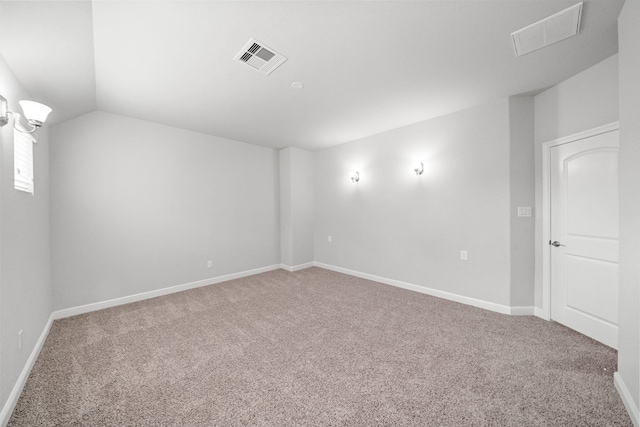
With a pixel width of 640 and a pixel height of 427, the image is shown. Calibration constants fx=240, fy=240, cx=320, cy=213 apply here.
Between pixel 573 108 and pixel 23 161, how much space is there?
5293 millimetres

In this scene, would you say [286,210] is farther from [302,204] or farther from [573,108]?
[573,108]

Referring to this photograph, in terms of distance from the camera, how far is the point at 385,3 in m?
1.58

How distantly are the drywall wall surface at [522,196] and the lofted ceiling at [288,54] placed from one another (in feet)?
0.98

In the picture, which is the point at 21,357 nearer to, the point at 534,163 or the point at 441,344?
the point at 441,344

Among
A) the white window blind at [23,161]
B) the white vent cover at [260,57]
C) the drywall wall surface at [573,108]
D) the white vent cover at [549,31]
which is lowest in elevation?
the white window blind at [23,161]

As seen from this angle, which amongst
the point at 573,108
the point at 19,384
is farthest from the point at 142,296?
the point at 573,108

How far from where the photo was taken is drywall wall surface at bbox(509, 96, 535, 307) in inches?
115

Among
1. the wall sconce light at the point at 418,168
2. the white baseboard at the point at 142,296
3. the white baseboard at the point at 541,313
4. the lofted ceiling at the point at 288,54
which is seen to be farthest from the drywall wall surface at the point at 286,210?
the white baseboard at the point at 541,313

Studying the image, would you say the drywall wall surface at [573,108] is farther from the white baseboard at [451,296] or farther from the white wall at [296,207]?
the white wall at [296,207]

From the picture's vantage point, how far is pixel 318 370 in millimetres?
1957

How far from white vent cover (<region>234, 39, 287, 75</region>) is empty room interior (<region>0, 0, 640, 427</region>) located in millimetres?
26

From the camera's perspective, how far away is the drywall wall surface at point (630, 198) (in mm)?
1504

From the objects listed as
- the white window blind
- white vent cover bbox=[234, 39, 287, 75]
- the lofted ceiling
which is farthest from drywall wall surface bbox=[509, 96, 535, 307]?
the white window blind

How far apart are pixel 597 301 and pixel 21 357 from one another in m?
5.10
